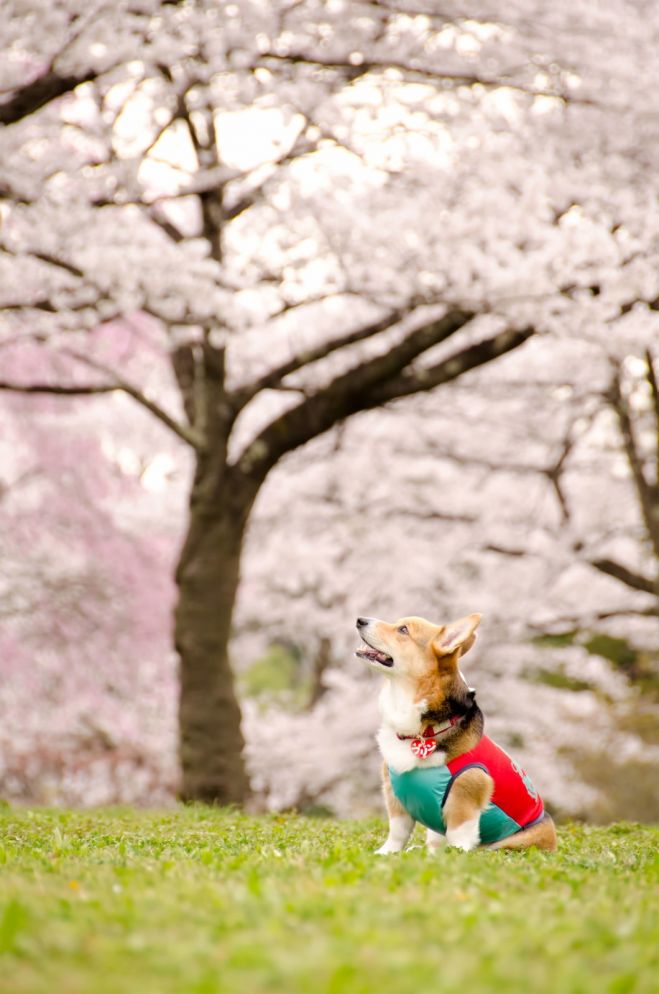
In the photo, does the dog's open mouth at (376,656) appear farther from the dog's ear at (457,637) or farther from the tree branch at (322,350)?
the tree branch at (322,350)

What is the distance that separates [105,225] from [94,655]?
428 inches

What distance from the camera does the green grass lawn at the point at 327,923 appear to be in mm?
3195

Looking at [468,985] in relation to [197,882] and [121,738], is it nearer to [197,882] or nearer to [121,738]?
[197,882]

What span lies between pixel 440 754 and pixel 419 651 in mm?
582

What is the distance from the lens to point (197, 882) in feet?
15.3

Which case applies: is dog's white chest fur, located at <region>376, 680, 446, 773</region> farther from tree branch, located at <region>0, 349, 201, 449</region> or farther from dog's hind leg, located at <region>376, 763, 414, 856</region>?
tree branch, located at <region>0, 349, 201, 449</region>

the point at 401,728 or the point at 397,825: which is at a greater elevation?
the point at 401,728

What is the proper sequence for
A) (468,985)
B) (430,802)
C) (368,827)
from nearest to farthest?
(468,985) → (430,802) → (368,827)

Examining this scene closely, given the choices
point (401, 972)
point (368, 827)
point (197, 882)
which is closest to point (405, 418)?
point (368, 827)

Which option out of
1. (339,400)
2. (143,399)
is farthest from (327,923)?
(143,399)

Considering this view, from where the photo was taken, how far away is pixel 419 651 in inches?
253

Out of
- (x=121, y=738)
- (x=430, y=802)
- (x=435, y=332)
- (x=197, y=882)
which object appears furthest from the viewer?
(x=121, y=738)

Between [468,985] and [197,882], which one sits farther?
[197,882]

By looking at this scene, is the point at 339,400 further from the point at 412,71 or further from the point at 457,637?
the point at 457,637
